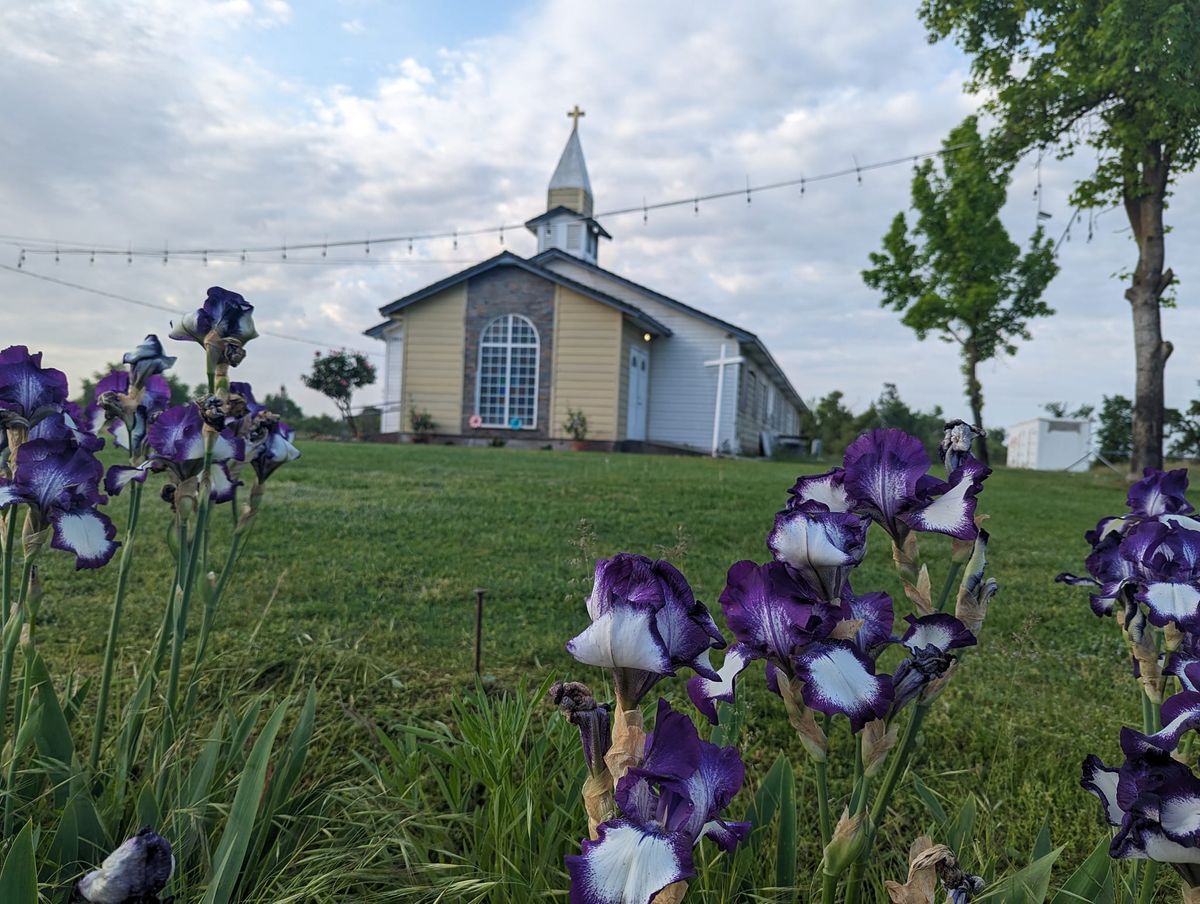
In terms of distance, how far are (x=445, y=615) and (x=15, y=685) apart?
5.34 feet

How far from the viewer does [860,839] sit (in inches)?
32.6

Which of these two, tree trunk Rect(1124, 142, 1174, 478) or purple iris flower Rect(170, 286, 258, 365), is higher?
tree trunk Rect(1124, 142, 1174, 478)

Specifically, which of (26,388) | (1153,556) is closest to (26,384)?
(26,388)

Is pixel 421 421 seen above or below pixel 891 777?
above

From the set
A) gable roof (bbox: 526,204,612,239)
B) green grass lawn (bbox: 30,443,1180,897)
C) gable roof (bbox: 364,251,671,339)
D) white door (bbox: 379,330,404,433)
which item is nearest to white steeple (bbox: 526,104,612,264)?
gable roof (bbox: 526,204,612,239)

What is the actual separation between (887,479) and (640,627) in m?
0.37

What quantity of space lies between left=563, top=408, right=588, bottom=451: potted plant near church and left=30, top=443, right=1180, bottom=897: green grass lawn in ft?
30.4

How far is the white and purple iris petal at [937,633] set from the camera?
84cm

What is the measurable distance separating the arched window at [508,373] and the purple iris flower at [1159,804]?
54.1ft

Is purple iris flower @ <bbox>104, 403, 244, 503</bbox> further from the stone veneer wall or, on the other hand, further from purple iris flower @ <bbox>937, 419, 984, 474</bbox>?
the stone veneer wall

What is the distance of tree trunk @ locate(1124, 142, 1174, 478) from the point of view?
36.1ft

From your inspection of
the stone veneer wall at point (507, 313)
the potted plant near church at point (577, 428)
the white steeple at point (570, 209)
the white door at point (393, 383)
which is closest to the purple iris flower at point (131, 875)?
the potted plant near church at point (577, 428)

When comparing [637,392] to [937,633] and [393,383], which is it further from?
[937,633]

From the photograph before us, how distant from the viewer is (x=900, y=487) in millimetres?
897
